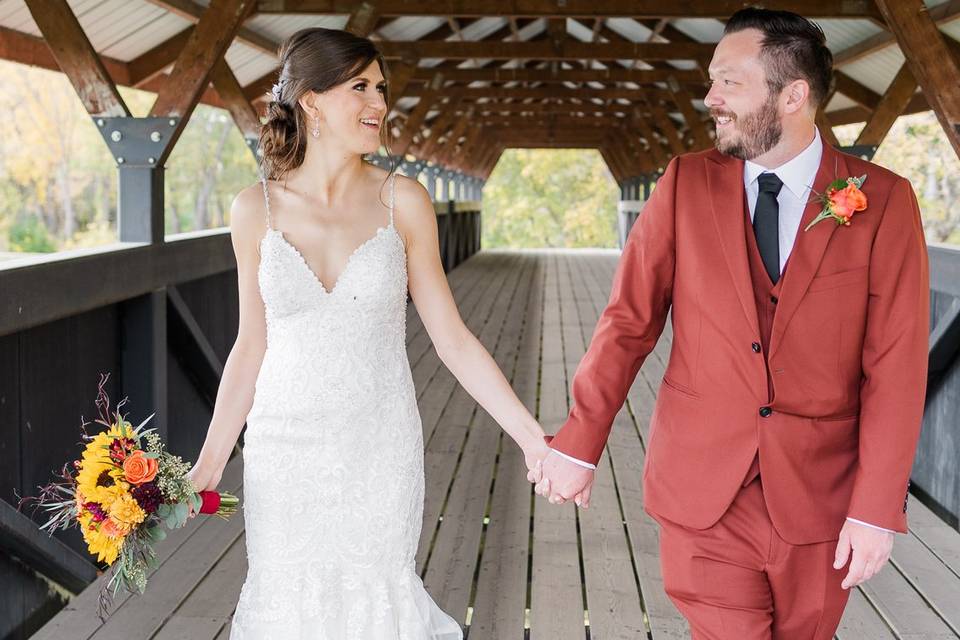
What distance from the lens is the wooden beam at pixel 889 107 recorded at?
26.1 feet

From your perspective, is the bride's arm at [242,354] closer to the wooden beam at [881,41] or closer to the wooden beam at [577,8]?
the wooden beam at [881,41]

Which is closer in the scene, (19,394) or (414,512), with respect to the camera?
(414,512)

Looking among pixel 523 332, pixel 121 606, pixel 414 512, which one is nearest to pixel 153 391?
pixel 121 606

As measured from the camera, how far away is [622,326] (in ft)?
6.81

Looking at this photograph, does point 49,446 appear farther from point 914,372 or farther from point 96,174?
point 96,174

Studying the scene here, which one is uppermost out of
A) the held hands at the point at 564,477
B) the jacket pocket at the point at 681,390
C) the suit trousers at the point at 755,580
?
the jacket pocket at the point at 681,390

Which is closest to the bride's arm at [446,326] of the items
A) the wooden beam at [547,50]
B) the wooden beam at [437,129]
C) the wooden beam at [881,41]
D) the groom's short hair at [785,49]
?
the groom's short hair at [785,49]

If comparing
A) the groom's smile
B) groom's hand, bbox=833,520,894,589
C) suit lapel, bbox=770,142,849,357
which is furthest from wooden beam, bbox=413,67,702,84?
groom's hand, bbox=833,520,894,589

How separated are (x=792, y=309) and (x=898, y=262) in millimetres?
195

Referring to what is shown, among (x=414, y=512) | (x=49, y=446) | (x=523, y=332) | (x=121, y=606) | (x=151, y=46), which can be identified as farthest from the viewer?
(x=523, y=332)

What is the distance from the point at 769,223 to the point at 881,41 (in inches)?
306

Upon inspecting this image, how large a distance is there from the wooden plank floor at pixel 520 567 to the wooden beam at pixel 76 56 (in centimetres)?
165

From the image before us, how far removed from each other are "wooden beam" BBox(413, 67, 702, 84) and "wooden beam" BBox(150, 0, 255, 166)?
9.12 m

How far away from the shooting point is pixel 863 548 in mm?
1906
